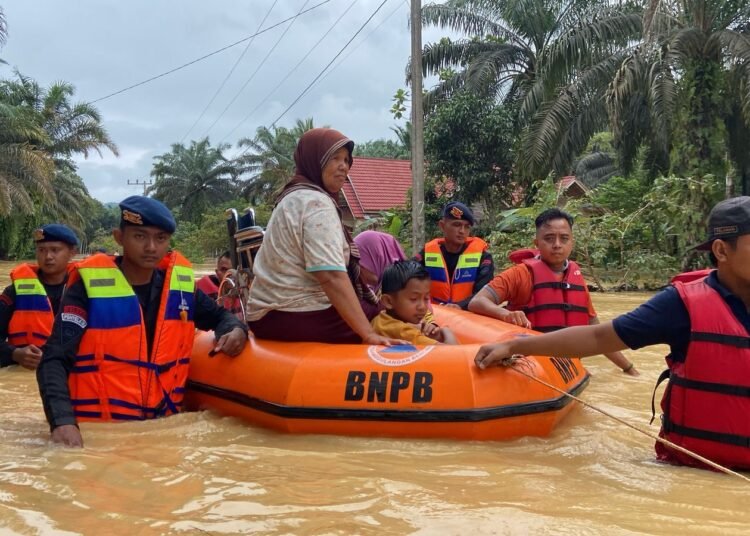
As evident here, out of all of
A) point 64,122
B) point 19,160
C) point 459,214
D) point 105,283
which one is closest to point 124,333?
point 105,283

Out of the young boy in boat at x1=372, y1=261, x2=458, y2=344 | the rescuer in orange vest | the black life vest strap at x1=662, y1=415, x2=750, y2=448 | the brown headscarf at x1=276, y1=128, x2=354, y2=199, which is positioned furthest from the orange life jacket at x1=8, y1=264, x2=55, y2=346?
the black life vest strap at x1=662, y1=415, x2=750, y2=448

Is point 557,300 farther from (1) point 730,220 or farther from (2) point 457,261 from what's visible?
(1) point 730,220

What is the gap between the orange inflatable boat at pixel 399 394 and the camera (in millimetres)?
3246

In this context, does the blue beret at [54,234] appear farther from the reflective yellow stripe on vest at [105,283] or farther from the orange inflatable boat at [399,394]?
the orange inflatable boat at [399,394]

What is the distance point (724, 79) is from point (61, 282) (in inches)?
488

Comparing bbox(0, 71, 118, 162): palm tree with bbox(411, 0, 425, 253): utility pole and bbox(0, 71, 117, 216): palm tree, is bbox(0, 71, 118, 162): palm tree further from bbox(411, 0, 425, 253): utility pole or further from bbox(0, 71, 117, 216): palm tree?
bbox(411, 0, 425, 253): utility pole

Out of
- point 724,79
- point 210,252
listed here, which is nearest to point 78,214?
point 210,252

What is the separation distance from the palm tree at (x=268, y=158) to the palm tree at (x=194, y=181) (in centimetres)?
303

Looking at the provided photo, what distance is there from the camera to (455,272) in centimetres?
614

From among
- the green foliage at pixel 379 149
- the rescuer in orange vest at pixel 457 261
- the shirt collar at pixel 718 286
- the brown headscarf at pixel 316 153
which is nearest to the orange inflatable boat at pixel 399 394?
the brown headscarf at pixel 316 153

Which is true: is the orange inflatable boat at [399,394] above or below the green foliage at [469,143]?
below

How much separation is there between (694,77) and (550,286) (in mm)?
10380

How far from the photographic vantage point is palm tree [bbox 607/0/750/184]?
13.1 meters

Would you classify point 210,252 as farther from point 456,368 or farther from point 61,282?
point 456,368
